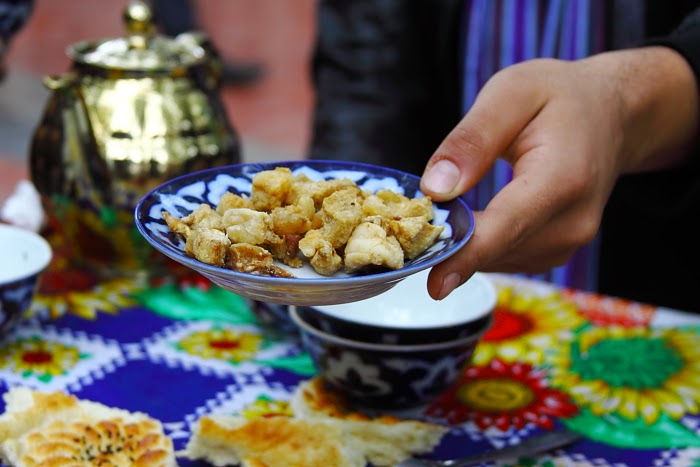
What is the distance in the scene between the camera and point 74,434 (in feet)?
2.96

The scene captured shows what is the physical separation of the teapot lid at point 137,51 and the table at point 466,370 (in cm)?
35

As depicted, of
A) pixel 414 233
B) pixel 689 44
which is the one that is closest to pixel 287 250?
pixel 414 233

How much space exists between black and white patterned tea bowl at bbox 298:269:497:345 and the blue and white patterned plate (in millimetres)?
154

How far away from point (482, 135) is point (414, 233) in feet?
0.75

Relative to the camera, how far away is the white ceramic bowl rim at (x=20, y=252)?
45.2 inches

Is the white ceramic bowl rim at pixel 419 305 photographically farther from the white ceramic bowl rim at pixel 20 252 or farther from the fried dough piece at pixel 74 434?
the white ceramic bowl rim at pixel 20 252

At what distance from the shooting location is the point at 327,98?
6.35 feet

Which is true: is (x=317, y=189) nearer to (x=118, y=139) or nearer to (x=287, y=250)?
(x=287, y=250)

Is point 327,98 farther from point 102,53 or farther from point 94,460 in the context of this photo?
point 94,460

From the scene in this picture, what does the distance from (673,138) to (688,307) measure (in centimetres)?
A: 59

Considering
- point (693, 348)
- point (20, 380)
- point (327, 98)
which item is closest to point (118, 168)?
point (20, 380)

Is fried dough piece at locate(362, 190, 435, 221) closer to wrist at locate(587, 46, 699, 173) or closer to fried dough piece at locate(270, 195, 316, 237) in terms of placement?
fried dough piece at locate(270, 195, 316, 237)

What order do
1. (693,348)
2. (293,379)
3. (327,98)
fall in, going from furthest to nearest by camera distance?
(327,98)
(693,348)
(293,379)

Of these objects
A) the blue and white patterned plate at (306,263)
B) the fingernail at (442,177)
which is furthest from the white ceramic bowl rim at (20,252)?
the fingernail at (442,177)
